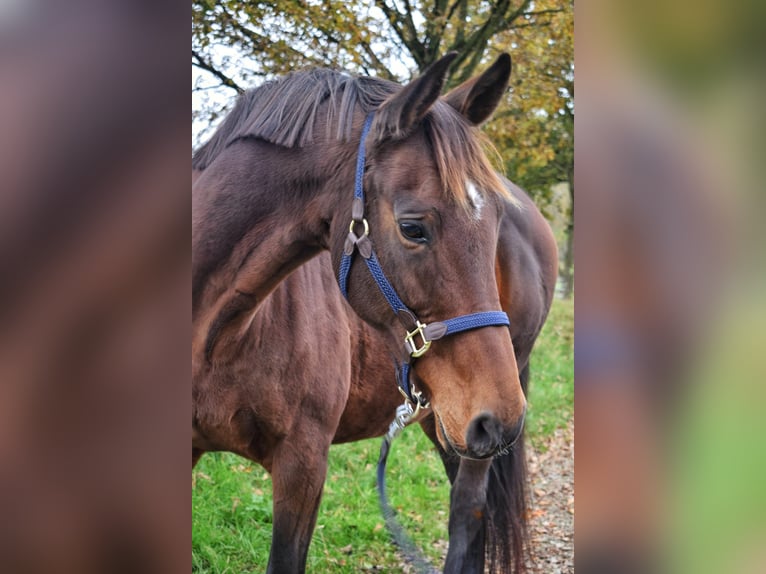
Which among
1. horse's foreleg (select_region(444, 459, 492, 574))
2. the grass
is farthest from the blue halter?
the grass

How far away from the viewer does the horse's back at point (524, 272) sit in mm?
3189

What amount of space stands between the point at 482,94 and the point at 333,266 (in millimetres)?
623

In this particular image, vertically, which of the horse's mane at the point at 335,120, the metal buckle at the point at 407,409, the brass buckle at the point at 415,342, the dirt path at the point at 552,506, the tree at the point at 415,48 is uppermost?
the tree at the point at 415,48

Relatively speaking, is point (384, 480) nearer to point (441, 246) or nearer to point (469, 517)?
point (469, 517)

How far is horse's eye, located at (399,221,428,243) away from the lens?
1.56m

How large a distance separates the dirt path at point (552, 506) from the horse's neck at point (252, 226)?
85.0 inches
